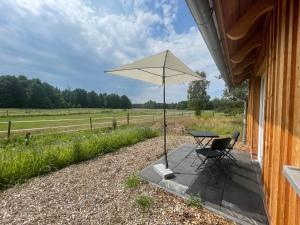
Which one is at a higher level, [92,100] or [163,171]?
[92,100]

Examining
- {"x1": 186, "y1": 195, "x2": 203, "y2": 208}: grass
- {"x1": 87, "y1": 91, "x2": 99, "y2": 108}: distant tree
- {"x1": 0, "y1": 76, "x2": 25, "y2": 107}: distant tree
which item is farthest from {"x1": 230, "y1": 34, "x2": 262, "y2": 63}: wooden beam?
{"x1": 87, "y1": 91, "x2": 99, "y2": 108}: distant tree

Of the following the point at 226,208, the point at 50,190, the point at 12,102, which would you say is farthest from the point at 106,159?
the point at 12,102

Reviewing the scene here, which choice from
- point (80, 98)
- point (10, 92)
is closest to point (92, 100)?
point (80, 98)

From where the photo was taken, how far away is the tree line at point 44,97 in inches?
1975

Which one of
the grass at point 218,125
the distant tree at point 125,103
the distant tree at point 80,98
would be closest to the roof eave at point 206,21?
the grass at point 218,125

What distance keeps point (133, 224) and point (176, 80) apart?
369cm

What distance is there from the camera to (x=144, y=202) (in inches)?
114

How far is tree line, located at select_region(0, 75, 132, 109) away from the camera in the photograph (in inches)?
A: 1975

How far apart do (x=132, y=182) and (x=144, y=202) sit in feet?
2.32

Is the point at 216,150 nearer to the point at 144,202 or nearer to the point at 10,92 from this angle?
the point at 144,202

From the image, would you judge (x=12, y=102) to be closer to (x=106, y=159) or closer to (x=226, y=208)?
(x=106, y=159)

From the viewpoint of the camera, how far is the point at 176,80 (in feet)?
17.3

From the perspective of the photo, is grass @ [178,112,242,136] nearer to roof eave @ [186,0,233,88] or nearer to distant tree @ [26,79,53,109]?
roof eave @ [186,0,233,88]

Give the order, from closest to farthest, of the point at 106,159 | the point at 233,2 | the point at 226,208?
1. the point at 233,2
2. the point at 226,208
3. the point at 106,159
